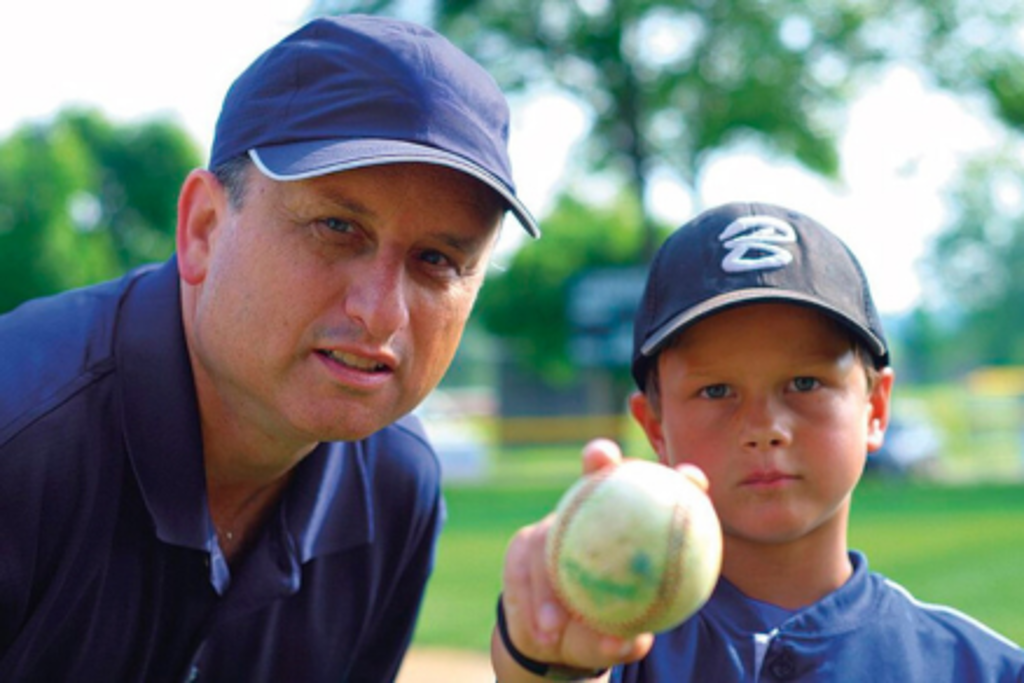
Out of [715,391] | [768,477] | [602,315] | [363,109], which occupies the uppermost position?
[602,315]

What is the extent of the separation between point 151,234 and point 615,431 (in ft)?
70.4

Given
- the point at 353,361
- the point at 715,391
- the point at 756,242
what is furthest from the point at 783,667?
the point at 353,361

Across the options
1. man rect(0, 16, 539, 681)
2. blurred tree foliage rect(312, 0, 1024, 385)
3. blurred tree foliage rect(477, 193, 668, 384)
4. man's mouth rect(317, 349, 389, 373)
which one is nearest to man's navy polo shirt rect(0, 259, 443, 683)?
man rect(0, 16, 539, 681)

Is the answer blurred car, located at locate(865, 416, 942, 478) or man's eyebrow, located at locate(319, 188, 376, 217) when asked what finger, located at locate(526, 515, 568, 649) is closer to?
man's eyebrow, located at locate(319, 188, 376, 217)

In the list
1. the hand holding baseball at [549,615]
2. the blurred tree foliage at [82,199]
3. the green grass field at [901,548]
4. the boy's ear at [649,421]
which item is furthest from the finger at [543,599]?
the blurred tree foliage at [82,199]

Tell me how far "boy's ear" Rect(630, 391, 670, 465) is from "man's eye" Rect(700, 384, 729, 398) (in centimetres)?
16

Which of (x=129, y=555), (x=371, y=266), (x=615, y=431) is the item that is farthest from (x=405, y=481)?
(x=615, y=431)

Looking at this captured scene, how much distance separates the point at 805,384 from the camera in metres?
2.00

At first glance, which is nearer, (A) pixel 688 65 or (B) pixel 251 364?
(B) pixel 251 364

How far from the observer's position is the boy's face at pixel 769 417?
76.1 inches

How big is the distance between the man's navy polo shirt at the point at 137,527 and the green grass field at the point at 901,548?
505 cm

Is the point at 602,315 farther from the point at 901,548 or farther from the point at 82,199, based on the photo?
the point at 82,199

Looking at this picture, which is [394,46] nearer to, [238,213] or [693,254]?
[238,213]

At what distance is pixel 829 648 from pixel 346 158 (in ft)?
→ 3.66
